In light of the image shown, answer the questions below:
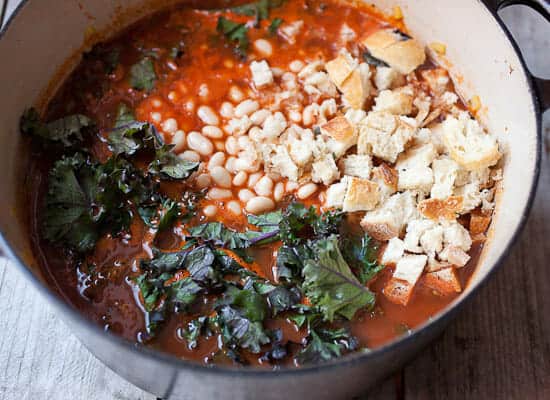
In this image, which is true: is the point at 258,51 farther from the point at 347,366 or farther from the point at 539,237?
the point at 347,366

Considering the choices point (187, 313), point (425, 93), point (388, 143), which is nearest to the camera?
point (187, 313)

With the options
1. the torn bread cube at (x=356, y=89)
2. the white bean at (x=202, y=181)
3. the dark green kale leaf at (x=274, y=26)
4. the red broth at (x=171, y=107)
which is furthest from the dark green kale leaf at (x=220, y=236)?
the dark green kale leaf at (x=274, y=26)

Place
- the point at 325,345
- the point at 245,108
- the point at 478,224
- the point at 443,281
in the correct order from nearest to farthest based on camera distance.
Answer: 1. the point at 325,345
2. the point at 443,281
3. the point at 478,224
4. the point at 245,108

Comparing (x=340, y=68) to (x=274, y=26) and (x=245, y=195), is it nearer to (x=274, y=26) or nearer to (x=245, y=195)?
(x=274, y=26)

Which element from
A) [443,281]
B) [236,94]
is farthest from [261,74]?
[443,281]

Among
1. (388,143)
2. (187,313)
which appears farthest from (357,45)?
(187,313)

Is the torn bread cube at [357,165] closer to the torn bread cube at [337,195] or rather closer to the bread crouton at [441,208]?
the torn bread cube at [337,195]
